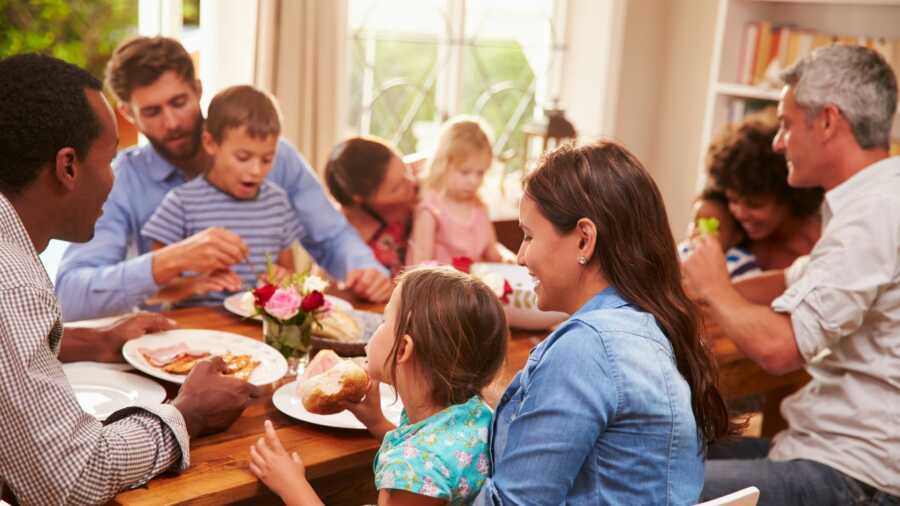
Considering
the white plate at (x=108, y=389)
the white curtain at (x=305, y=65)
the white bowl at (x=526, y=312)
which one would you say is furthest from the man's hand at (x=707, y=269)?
the white curtain at (x=305, y=65)

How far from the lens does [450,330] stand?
1.41m

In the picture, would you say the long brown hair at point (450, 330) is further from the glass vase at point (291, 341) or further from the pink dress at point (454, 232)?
the pink dress at point (454, 232)

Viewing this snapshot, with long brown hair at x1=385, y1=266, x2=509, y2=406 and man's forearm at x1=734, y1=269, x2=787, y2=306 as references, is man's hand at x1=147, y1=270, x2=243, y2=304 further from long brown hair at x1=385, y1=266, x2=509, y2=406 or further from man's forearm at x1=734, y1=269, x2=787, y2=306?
man's forearm at x1=734, y1=269, x2=787, y2=306

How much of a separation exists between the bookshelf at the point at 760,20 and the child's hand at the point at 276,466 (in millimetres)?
3221

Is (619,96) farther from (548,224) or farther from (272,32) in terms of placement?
(548,224)

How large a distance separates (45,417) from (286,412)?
468 mm

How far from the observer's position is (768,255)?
10.2 ft

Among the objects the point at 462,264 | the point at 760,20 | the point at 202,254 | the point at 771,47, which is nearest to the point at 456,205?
the point at 462,264

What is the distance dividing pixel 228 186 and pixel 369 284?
0.44 meters

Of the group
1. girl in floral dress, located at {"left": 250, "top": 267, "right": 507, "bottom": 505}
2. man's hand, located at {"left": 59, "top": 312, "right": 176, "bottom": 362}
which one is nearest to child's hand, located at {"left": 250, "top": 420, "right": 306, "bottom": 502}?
girl in floral dress, located at {"left": 250, "top": 267, "right": 507, "bottom": 505}

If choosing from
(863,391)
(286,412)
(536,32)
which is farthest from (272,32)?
(863,391)

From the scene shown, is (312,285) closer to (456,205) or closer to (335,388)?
(335,388)

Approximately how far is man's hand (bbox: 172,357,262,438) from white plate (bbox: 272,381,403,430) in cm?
8

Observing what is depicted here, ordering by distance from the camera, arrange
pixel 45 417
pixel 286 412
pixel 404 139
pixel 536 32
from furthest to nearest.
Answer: pixel 536 32, pixel 404 139, pixel 286 412, pixel 45 417
